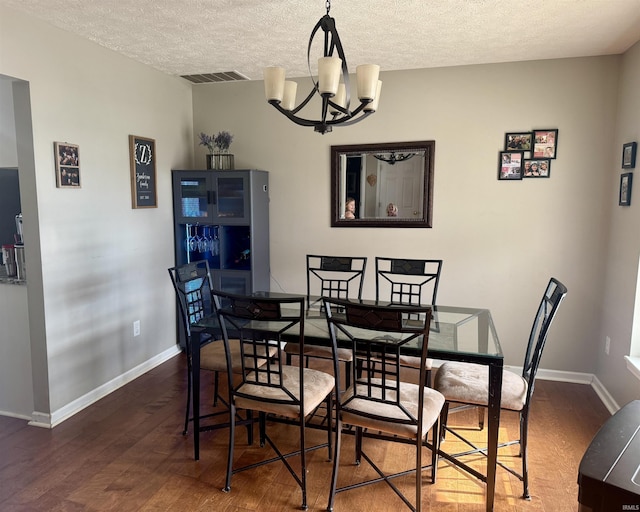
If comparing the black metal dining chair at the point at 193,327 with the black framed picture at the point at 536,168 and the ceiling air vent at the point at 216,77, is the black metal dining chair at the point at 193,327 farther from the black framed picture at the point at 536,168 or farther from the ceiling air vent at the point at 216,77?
the black framed picture at the point at 536,168

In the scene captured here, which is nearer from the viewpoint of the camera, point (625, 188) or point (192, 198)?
point (625, 188)

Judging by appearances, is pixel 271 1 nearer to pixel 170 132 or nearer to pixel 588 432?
pixel 170 132

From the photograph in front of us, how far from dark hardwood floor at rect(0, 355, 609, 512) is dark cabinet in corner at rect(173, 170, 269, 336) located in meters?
1.27

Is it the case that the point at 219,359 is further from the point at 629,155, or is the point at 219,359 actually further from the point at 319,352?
the point at 629,155

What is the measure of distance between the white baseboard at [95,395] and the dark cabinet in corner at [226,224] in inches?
32.8

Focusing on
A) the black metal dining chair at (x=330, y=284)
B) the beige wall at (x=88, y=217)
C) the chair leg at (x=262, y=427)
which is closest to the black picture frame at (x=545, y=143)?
the black metal dining chair at (x=330, y=284)

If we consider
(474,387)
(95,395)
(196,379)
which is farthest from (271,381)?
(95,395)

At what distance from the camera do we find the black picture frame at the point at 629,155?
9.68ft

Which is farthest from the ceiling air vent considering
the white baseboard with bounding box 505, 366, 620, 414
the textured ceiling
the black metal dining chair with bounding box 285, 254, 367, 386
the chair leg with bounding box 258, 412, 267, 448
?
the white baseboard with bounding box 505, 366, 620, 414

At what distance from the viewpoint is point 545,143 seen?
3512mm

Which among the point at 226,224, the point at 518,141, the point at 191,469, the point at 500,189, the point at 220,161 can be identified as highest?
the point at 518,141

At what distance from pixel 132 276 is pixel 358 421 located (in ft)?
7.70

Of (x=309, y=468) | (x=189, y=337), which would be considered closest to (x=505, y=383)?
(x=309, y=468)

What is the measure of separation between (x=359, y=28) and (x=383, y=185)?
1381 millimetres
